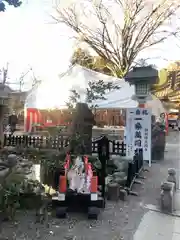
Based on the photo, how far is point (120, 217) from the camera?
5.73 m

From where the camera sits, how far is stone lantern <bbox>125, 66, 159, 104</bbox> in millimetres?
11000

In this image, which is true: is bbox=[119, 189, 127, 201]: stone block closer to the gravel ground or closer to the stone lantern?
the gravel ground

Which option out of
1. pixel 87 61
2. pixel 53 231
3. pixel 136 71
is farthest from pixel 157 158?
pixel 87 61

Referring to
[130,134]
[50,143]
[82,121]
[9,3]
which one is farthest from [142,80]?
[9,3]

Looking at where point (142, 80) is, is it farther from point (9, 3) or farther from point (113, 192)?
point (9, 3)

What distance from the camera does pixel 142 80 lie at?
437 inches

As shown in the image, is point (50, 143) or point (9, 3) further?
point (50, 143)

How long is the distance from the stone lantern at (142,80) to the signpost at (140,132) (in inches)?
19.4

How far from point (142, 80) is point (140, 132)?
1918 mm

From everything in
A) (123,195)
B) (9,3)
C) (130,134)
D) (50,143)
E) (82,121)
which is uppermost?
(9,3)

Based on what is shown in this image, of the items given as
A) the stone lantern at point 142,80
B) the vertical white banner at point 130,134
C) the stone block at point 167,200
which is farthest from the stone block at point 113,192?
the stone lantern at point 142,80

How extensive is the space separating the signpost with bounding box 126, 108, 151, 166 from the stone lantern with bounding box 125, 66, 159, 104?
0.49m

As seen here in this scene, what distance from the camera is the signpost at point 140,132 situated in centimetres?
1135

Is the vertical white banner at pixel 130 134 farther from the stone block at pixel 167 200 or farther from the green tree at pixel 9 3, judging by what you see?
the green tree at pixel 9 3
